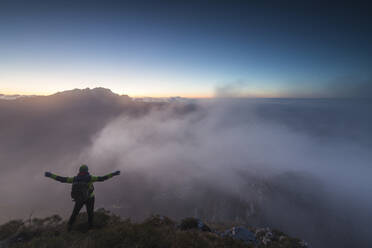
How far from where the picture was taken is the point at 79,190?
8.27 m

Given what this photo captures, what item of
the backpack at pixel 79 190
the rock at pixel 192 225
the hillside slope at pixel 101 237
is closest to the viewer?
the hillside slope at pixel 101 237

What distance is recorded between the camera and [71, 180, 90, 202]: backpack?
26.8 feet

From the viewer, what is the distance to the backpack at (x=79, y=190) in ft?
26.8

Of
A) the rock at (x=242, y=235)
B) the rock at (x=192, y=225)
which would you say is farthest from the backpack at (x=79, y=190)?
the rock at (x=242, y=235)

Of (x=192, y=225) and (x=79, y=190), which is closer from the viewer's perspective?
(x=79, y=190)

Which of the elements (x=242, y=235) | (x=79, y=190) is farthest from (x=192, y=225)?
(x=79, y=190)

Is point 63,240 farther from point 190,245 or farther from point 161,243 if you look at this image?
point 190,245

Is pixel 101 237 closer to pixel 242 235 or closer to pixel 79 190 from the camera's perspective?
pixel 79 190

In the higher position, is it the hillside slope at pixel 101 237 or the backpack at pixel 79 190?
the backpack at pixel 79 190

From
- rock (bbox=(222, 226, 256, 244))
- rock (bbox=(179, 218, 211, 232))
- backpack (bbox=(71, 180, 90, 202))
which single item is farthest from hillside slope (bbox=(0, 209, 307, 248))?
rock (bbox=(222, 226, 256, 244))

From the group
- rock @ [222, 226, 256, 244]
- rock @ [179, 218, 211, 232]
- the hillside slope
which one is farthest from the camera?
rock @ [222, 226, 256, 244]

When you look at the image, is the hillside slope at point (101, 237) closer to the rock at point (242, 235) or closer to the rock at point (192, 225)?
the rock at point (192, 225)

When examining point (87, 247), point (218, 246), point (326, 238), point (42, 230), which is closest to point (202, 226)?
point (218, 246)

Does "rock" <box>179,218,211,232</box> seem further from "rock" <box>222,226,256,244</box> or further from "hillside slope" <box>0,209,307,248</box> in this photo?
"hillside slope" <box>0,209,307,248</box>
